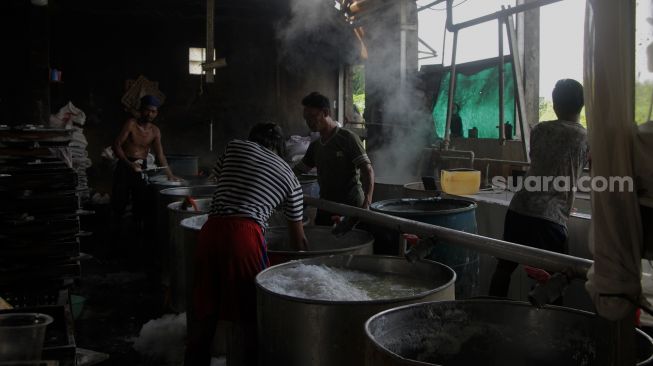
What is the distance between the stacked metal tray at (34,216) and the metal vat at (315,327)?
108 inches

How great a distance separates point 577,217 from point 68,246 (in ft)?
13.2

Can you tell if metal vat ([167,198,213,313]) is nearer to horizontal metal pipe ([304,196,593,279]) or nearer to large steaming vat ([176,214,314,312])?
large steaming vat ([176,214,314,312])

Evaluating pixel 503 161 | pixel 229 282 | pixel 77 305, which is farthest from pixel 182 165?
pixel 229 282

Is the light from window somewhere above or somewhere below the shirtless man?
above

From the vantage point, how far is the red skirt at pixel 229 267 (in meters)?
3.46

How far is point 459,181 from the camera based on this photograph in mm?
5625

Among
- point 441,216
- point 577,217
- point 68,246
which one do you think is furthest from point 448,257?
point 68,246

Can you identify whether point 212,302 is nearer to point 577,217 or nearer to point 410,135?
point 577,217

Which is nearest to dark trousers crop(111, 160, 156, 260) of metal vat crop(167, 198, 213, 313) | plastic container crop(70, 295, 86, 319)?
plastic container crop(70, 295, 86, 319)

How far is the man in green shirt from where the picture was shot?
511cm

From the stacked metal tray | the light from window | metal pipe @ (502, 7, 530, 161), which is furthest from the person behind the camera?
the light from window

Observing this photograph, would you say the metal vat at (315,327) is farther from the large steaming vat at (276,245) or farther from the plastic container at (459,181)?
the plastic container at (459,181)

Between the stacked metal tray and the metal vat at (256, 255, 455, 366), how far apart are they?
9.03 ft

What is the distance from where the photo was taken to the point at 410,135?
8336 millimetres
